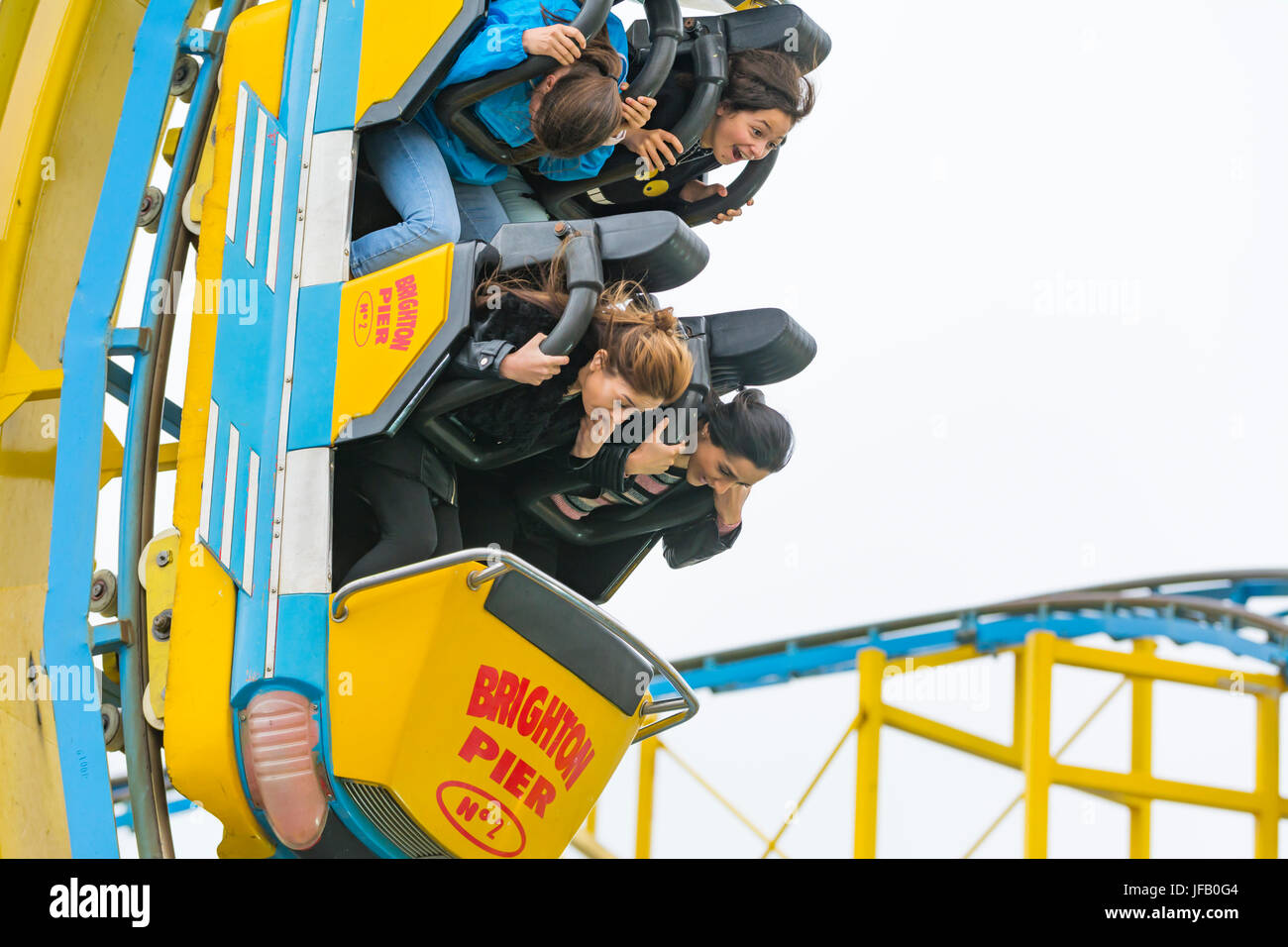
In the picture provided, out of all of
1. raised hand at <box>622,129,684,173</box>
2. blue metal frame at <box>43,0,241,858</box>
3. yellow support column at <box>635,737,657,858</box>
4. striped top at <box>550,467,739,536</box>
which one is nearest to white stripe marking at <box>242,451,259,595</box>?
blue metal frame at <box>43,0,241,858</box>

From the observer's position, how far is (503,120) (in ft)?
9.34

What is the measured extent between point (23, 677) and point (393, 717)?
74 centimetres

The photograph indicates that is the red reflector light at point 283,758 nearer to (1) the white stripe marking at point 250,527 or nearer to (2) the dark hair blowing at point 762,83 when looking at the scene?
(1) the white stripe marking at point 250,527

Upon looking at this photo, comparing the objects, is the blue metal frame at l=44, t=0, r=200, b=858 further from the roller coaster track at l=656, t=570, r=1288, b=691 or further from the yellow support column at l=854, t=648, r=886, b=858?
the roller coaster track at l=656, t=570, r=1288, b=691

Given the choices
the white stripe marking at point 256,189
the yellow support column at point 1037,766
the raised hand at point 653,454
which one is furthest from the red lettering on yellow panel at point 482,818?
the yellow support column at point 1037,766

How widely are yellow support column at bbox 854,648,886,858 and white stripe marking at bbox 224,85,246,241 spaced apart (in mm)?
3587

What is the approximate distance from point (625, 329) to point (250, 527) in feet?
2.29

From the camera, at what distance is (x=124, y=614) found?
2.76 meters

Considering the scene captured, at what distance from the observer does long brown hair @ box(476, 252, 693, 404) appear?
8.83ft

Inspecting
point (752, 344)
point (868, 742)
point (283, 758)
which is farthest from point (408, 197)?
point (868, 742)

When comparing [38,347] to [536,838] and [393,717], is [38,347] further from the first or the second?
[536,838]

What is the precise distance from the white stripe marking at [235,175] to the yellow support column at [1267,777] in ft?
14.8
